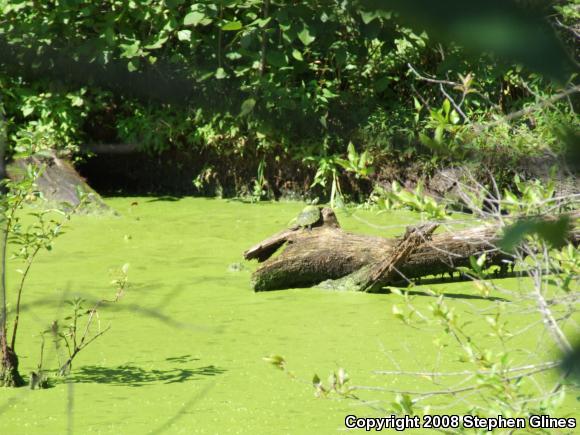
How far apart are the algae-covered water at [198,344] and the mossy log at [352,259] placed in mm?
88

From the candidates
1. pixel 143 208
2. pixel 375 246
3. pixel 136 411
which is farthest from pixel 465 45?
pixel 143 208

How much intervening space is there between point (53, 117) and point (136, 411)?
513 cm

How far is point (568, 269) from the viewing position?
81.0 inches

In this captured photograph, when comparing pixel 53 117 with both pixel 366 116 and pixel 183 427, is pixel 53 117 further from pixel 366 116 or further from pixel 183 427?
pixel 183 427

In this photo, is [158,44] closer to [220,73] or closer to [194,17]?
[194,17]

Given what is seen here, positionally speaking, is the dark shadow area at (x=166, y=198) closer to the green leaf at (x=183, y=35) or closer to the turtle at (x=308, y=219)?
the green leaf at (x=183, y=35)

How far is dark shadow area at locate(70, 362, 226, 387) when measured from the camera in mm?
3227

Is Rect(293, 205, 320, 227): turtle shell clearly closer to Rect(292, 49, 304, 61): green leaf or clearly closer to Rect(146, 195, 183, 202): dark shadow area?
Rect(292, 49, 304, 61): green leaf

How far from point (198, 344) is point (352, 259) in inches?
47.8

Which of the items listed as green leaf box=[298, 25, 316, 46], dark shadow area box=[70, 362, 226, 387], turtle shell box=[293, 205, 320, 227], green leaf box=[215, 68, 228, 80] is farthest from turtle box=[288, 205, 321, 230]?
green leaf box=[215, 68, 228, 80]

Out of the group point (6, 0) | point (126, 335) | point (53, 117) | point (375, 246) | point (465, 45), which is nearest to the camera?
point (465, 45)

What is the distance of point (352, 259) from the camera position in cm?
474

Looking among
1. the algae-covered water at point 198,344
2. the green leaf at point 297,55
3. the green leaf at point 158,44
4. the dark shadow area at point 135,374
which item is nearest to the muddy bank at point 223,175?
the green leaf at point 297,55

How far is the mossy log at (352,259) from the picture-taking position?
460 cm
